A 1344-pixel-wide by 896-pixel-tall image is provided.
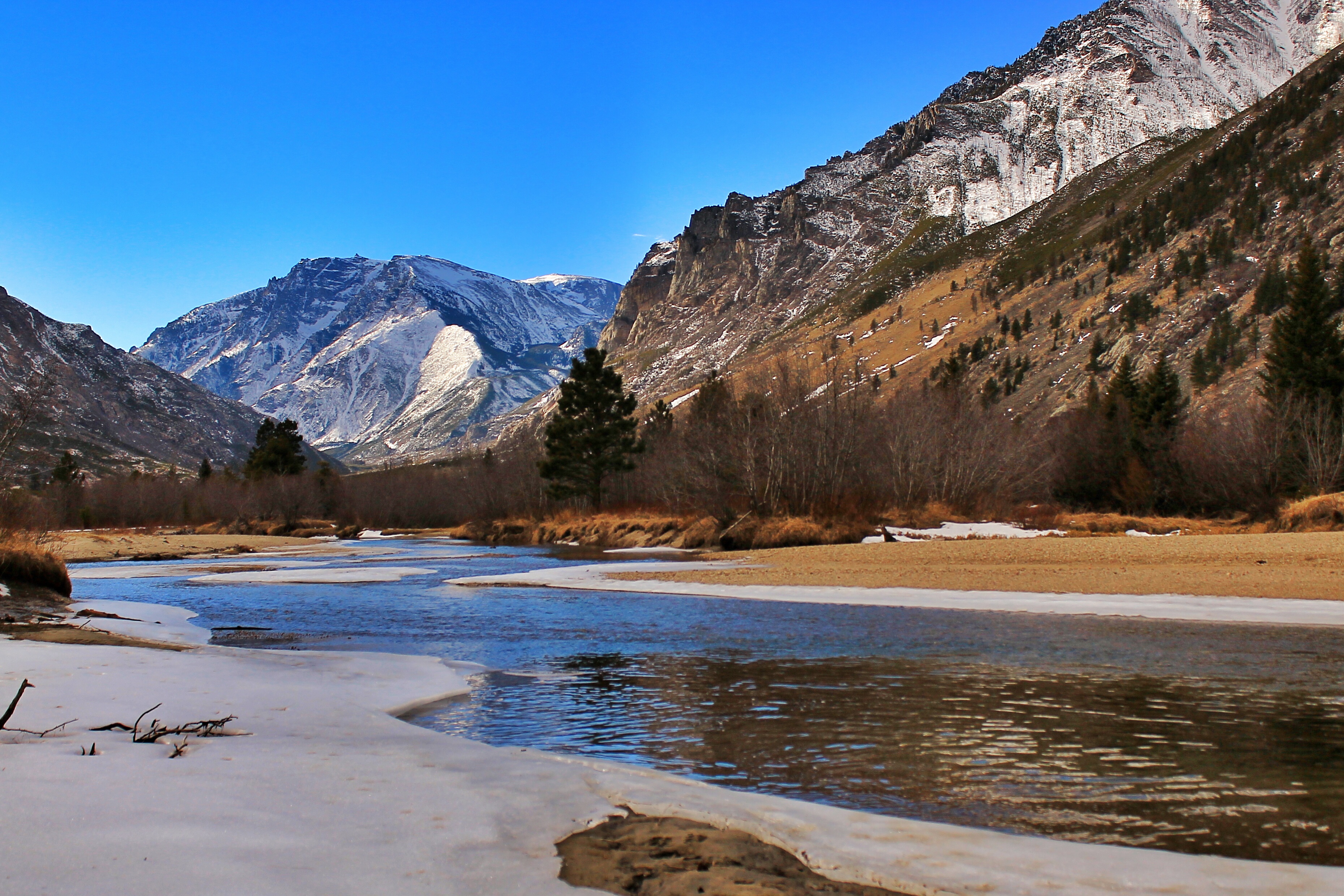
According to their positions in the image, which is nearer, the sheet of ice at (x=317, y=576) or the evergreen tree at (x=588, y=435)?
the sheet of ice at (x=317, y=576)

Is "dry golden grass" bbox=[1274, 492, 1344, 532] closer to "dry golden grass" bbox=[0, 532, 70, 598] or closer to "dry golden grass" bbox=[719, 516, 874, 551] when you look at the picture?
"dry golden grass" bbox=[719, 516, 874, 551]

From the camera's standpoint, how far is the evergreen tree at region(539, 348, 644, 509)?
66750mm

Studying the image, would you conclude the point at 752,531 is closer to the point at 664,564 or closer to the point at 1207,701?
the point at 664,564

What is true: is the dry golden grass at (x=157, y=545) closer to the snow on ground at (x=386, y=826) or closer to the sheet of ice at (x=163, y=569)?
the sheet of ice at (x=163, y=569)

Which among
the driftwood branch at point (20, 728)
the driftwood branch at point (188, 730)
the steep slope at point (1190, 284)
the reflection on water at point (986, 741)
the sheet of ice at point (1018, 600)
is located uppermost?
the steep slope at point (1190, 284)

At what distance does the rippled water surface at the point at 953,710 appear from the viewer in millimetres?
5422

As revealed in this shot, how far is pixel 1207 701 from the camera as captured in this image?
8.31m

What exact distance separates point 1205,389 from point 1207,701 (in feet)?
384

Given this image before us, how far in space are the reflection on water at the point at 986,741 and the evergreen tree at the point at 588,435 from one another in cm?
5614

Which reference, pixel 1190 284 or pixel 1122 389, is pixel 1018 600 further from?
pixel 1190 284

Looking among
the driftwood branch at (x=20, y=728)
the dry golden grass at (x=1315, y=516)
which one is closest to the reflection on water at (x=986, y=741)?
the driftwood branch at (x=20, y=728)

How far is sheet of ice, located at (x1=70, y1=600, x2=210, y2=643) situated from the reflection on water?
254 inches

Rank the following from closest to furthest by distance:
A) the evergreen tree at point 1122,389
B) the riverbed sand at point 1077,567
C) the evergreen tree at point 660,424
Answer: the riverbed sand at point 1077,567, the evergreen tree at point 1122,389, the evergreen tree at point 660,424

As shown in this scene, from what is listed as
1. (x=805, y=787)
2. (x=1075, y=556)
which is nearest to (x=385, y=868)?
(x=805, y=787)
